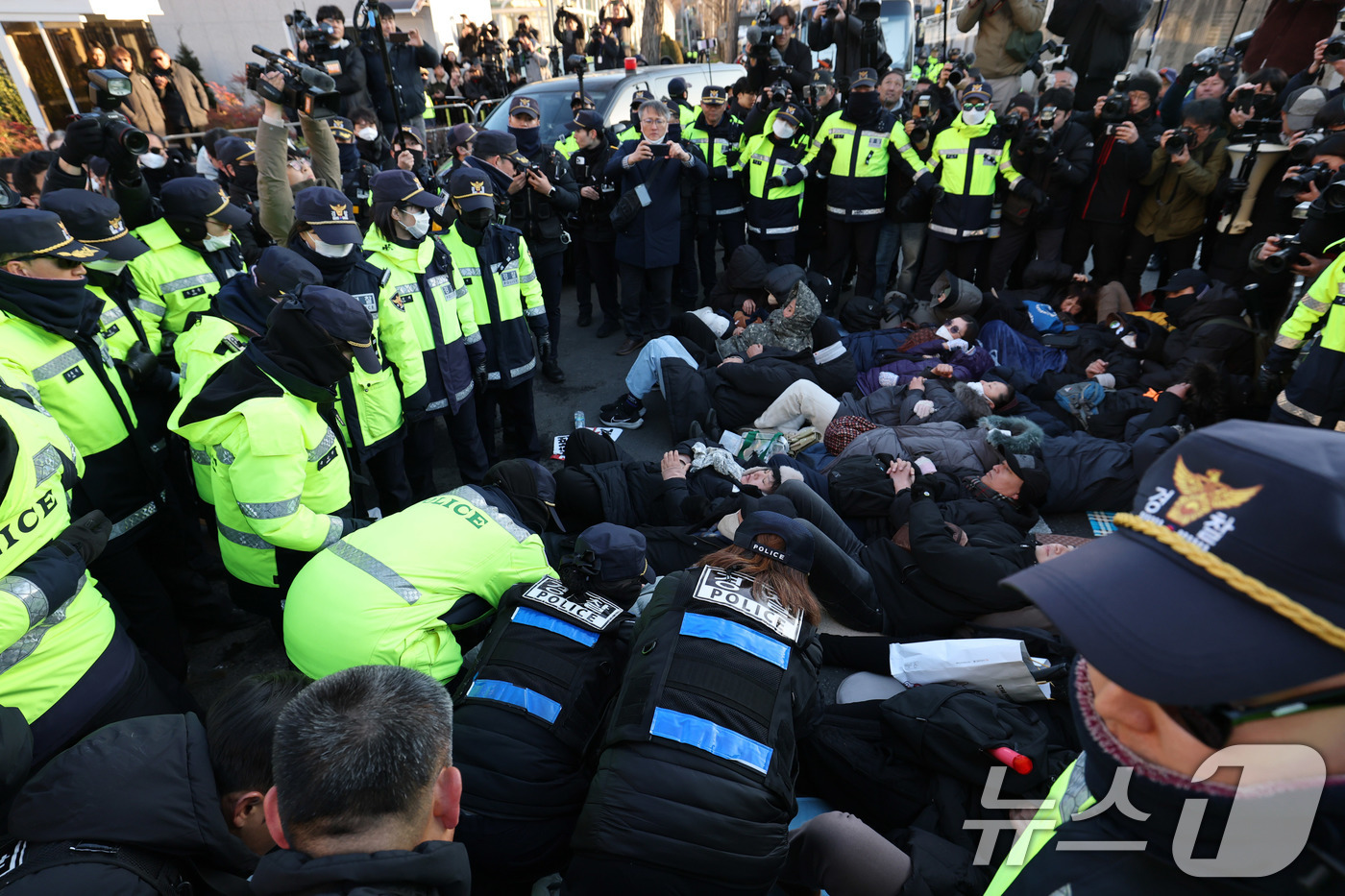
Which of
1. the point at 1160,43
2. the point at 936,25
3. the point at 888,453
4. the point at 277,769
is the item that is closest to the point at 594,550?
the point at 277,769

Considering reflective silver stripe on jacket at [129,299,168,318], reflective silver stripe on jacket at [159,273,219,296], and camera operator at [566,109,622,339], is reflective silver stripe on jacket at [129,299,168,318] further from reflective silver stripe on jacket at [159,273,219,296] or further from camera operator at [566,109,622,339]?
camera operator at [566,109,622,339]

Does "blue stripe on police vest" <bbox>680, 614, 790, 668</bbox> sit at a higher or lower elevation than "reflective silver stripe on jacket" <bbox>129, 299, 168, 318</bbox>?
lower

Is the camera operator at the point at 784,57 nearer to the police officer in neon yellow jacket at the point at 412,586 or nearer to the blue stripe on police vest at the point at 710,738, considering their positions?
the police officer in neon yellow jacket at the point at 412,586

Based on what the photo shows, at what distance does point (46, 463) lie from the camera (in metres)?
1.87

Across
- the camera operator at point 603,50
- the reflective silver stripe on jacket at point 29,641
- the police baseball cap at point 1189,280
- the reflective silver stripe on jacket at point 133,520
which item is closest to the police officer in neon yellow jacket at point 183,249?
the reflective silver stripe on jacket at point 133,520

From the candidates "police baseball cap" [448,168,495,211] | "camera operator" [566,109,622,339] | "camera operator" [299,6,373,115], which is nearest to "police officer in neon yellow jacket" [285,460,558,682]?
"police baseball cap" [448,168,495,211]

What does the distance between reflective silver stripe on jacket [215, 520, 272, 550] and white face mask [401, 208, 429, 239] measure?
5.81ft

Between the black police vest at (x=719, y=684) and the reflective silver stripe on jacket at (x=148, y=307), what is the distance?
3085mm

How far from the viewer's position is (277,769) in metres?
1.17

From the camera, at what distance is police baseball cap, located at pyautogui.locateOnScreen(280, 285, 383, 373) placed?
256 cm

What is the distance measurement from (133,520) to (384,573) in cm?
139

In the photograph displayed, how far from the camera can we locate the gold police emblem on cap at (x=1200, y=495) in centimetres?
68

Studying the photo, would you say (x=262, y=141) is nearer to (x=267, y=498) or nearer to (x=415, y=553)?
(x=267, y=498)

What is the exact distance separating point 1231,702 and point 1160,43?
15.6 metres
